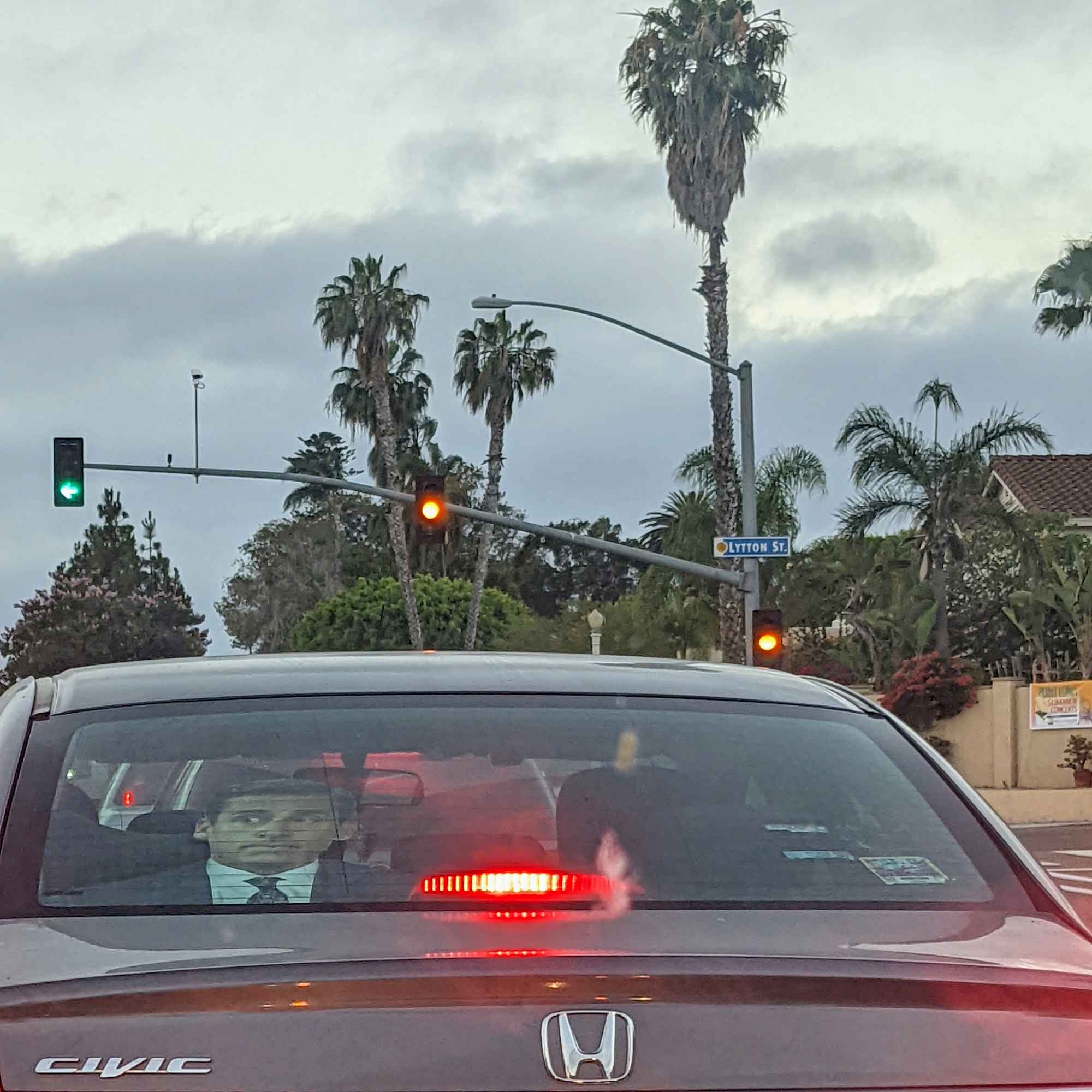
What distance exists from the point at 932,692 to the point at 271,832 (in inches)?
1307

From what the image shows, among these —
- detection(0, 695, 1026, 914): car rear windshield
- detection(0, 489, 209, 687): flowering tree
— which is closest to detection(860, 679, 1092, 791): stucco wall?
detection(0, 695, 1026, 914): car rear windshield

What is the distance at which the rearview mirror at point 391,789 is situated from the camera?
3.28 meters

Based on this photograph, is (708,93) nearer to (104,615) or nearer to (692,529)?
(692,529)

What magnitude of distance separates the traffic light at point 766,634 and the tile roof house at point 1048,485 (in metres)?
24.0

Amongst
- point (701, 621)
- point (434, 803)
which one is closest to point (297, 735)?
point (434, 803)

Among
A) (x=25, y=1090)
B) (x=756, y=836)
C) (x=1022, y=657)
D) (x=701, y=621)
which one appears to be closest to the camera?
(x=25, y=1090)

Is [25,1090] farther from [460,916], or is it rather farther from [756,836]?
[756,836]

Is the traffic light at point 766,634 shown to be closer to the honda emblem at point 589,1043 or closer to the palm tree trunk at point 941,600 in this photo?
the palm tree trunk at point 941,600

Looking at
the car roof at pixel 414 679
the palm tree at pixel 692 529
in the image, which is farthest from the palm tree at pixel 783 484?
the car roof at pixel 414 679

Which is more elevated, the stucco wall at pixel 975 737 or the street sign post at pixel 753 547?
the street sign post at pixel 753 547

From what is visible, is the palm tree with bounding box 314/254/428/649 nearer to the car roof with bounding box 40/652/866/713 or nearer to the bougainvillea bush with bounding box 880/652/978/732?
the bougainvillea bush with bounding box 880/652/978/732

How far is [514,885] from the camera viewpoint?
2.83m

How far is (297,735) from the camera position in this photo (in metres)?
3.27

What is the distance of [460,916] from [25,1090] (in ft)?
2.13
